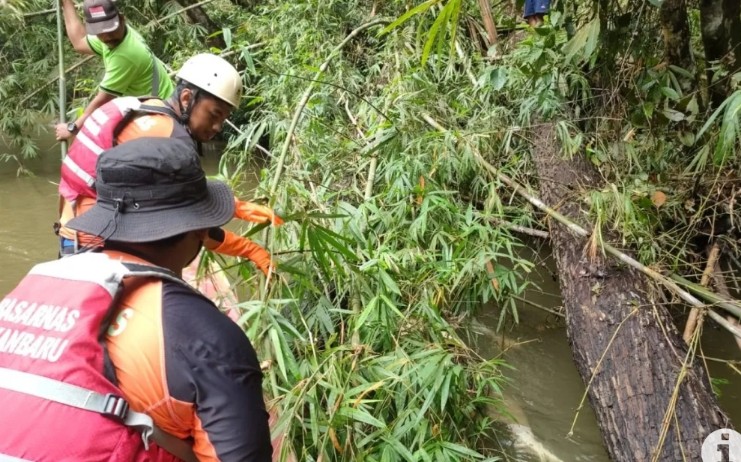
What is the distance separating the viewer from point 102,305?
0.85m

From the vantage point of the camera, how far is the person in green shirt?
2.49 metres

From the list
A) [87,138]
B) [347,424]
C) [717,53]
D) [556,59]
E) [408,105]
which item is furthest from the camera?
[408,105]

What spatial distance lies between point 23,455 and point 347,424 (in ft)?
3.74

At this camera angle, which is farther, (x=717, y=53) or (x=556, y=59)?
(x=556, y=59)

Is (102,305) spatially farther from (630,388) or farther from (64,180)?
(630,388)

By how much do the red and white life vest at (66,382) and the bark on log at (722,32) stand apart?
2.54 metres

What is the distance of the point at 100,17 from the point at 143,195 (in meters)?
1.98

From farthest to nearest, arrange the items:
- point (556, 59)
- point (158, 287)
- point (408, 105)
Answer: point (408, 105), point (556, 59), point (158, 287)

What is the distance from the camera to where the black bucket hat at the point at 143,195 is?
97cm

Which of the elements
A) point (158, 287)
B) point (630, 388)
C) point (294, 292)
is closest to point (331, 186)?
point (294, 292)

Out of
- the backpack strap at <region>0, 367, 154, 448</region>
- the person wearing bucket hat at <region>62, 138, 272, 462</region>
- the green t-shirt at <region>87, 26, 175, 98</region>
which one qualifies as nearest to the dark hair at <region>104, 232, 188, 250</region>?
the person wearing bucket hat at <region>62, 138, 272, 462</region>

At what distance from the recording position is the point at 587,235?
2.67 metres

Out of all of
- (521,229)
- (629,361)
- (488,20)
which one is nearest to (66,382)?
(629,361)

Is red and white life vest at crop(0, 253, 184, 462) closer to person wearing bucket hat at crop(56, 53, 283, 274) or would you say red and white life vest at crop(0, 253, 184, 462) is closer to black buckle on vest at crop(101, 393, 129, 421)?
black buckle on vest at crop(101, 393, 129, 421)
